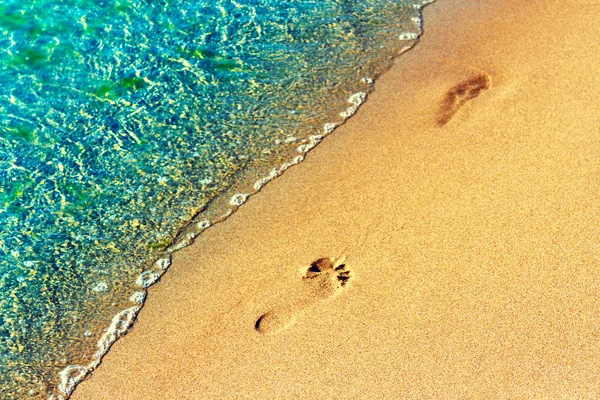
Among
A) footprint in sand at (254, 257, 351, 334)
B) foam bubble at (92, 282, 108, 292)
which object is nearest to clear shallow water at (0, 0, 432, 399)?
foam bubble at (92, 282, 108, 292)

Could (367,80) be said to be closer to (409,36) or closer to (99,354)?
(409,36)

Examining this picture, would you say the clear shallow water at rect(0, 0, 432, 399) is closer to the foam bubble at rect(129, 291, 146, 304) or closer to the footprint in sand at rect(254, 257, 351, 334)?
the foam bubble at rect(129, 291, 146, 304)

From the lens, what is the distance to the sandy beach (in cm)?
409

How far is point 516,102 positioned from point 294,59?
7.07 feet

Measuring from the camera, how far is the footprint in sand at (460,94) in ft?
18.9

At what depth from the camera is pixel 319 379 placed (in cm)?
411

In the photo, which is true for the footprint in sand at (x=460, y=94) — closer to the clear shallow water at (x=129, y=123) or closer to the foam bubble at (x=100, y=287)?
the clear shallow water at (x=129, y=123)

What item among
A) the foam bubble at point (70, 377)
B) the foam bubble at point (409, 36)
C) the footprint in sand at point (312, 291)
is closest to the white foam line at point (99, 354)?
the foam bubble at point (70, 377)

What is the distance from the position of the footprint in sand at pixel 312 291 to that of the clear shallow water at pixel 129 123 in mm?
1001

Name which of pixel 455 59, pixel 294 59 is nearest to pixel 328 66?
pixel 294 59

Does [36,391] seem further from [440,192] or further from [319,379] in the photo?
[440,192]

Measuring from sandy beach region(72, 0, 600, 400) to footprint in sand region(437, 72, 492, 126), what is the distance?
17 millimetres

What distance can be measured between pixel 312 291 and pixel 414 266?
72cm

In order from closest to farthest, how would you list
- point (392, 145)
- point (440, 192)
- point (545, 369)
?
1. point (545, 369)
2. point (440, 192)
3. point (392, 145)
